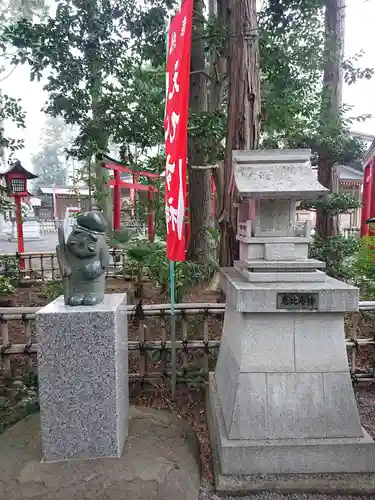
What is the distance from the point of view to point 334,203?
667cm

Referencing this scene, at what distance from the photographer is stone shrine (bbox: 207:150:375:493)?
2.59 meters

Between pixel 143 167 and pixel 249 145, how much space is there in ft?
10.1

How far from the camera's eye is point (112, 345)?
2.46 metres

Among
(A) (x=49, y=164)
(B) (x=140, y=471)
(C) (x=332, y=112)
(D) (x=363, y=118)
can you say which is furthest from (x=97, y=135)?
(A) (x=49, y=164)

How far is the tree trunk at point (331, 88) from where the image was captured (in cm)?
654

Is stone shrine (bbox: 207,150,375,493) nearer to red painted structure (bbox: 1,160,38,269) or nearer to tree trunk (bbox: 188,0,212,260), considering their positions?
tree trunk (bbox: 188,0,212,260)

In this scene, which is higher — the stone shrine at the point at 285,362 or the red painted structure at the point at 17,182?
the red painted structure at the point at 17,182

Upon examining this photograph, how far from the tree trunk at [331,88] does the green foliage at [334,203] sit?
20cm

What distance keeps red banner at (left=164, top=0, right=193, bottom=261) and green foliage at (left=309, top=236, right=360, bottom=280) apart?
4083 millimetres

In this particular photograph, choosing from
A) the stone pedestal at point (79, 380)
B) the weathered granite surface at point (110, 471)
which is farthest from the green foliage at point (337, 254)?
the stone pedestal at point (79, 380)

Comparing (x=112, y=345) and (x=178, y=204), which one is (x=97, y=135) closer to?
(x=178, y=204)

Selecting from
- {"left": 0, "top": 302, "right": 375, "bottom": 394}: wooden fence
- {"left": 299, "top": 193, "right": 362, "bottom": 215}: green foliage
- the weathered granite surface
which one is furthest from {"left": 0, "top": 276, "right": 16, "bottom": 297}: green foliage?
{"left": 299, "top": 193, "right": 362, "bottom": 215}: green foliage

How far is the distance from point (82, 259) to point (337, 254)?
18.1 feet

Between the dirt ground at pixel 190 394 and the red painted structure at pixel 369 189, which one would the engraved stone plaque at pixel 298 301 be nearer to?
the dirt ground at pixel 190 394
